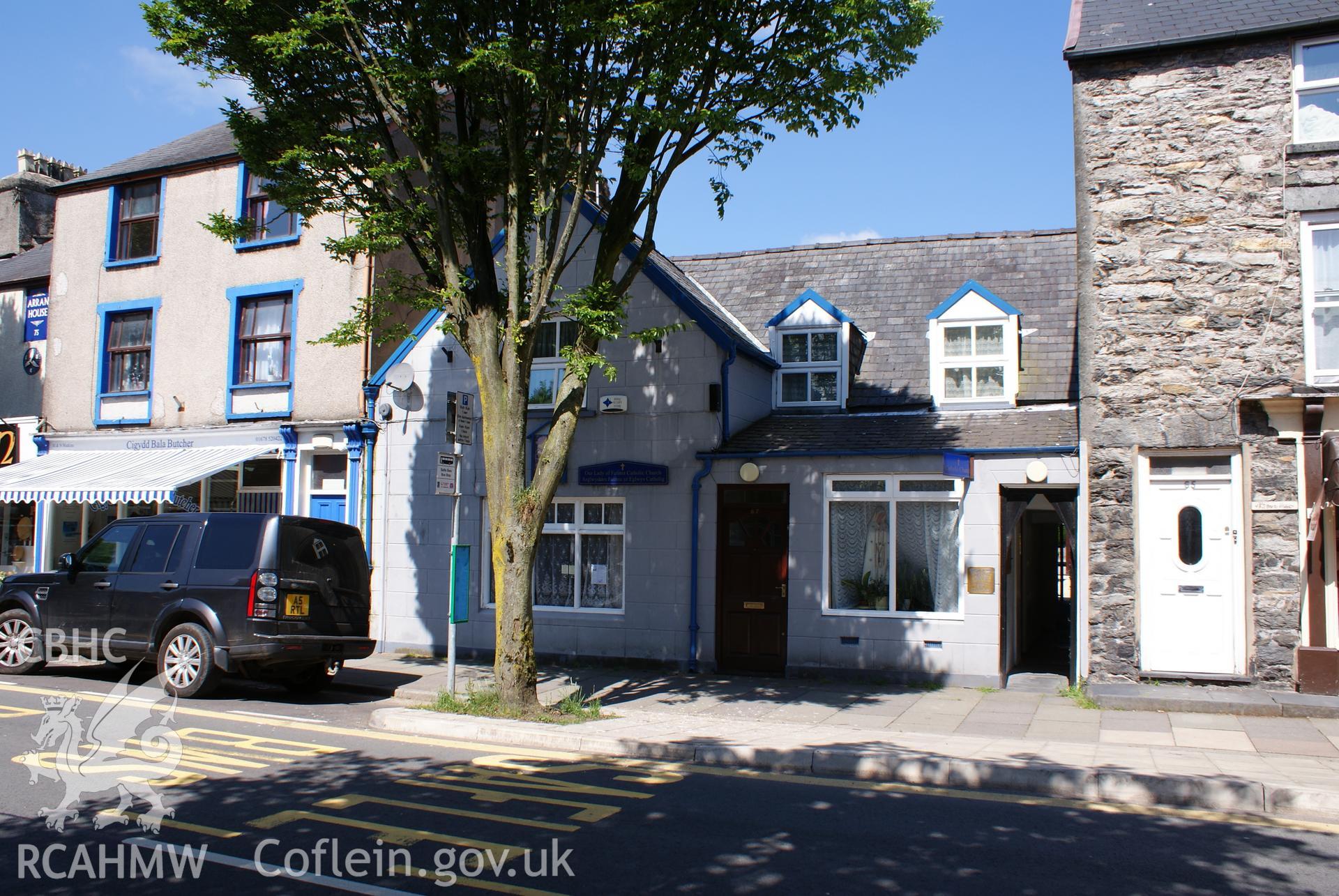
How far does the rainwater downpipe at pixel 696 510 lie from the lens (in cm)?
1423

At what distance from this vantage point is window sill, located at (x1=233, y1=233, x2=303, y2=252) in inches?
712

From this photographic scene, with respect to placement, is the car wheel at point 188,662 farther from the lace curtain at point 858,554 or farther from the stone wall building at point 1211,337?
the stone wall building at point 1211,337

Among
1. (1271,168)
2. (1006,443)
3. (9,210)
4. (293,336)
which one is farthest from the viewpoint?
(9,210)

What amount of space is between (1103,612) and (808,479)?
13.4ft

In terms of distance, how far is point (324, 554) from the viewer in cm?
1198

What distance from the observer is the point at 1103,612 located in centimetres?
1231

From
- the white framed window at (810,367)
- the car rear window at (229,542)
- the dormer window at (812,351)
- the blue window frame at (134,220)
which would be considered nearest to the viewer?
the car rear window at (229,542)

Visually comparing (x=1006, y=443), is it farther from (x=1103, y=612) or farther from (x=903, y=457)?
(x=1103, y=612)

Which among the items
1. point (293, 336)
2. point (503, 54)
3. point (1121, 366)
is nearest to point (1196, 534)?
point (1121, 366)

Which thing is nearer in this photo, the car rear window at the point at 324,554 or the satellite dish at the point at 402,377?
the car rear window at the point at 324,554

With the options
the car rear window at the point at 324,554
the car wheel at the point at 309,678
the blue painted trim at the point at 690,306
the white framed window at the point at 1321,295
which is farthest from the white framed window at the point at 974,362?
the car wheel at the point at 309,678

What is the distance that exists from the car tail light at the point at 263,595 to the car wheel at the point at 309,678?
1383 millimetres

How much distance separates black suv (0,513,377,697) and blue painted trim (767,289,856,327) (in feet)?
23.8

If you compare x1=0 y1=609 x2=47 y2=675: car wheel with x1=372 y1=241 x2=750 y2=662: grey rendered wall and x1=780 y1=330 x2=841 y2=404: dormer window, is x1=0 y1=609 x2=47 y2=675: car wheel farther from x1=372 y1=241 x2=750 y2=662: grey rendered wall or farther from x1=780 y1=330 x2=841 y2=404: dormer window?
x1=780 y1=330 x2=841 y2=404: dormer window
